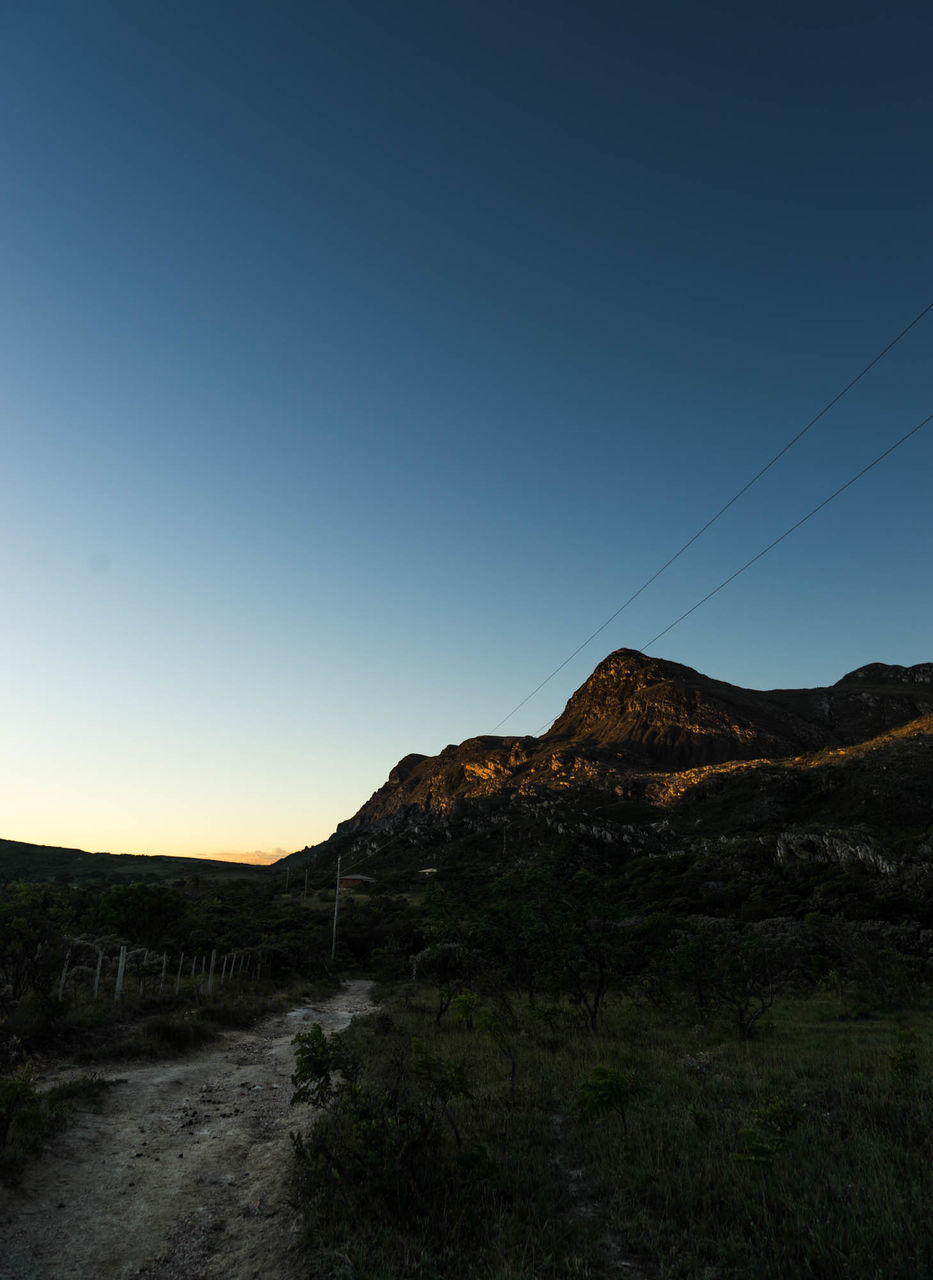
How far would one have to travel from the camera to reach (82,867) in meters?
139

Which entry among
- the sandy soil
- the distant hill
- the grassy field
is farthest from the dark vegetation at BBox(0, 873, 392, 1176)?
the distant hill

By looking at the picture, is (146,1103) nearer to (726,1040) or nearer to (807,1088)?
(807,1088)

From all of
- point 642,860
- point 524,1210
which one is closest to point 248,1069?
point 524,1210

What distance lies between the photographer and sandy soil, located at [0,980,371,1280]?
6.94 meters

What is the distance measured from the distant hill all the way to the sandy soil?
392 ft

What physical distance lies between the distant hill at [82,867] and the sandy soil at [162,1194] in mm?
119537

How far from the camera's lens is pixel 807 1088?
40.0ft

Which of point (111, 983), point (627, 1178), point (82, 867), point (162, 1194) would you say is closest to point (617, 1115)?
point (627, 1178)

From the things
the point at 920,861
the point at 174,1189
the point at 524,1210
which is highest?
the point at 920,861

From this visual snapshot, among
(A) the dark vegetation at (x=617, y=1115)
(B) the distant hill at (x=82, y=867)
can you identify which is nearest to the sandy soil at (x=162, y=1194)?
(A) the dark vegetation at (x=617, y=1115)

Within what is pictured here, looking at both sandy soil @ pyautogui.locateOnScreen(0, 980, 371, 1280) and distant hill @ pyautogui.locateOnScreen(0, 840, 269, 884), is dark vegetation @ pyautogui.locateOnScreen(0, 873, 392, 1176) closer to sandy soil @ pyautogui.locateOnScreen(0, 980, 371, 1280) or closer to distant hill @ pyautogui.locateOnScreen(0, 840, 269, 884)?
sandy soil @ pyautogui.locateOnScreen(0, 980, 371, 1280)

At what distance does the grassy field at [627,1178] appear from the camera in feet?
20.5

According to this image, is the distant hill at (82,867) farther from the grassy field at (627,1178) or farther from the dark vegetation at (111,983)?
the grassy field at (627,1178)

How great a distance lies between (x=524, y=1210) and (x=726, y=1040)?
1549cm
